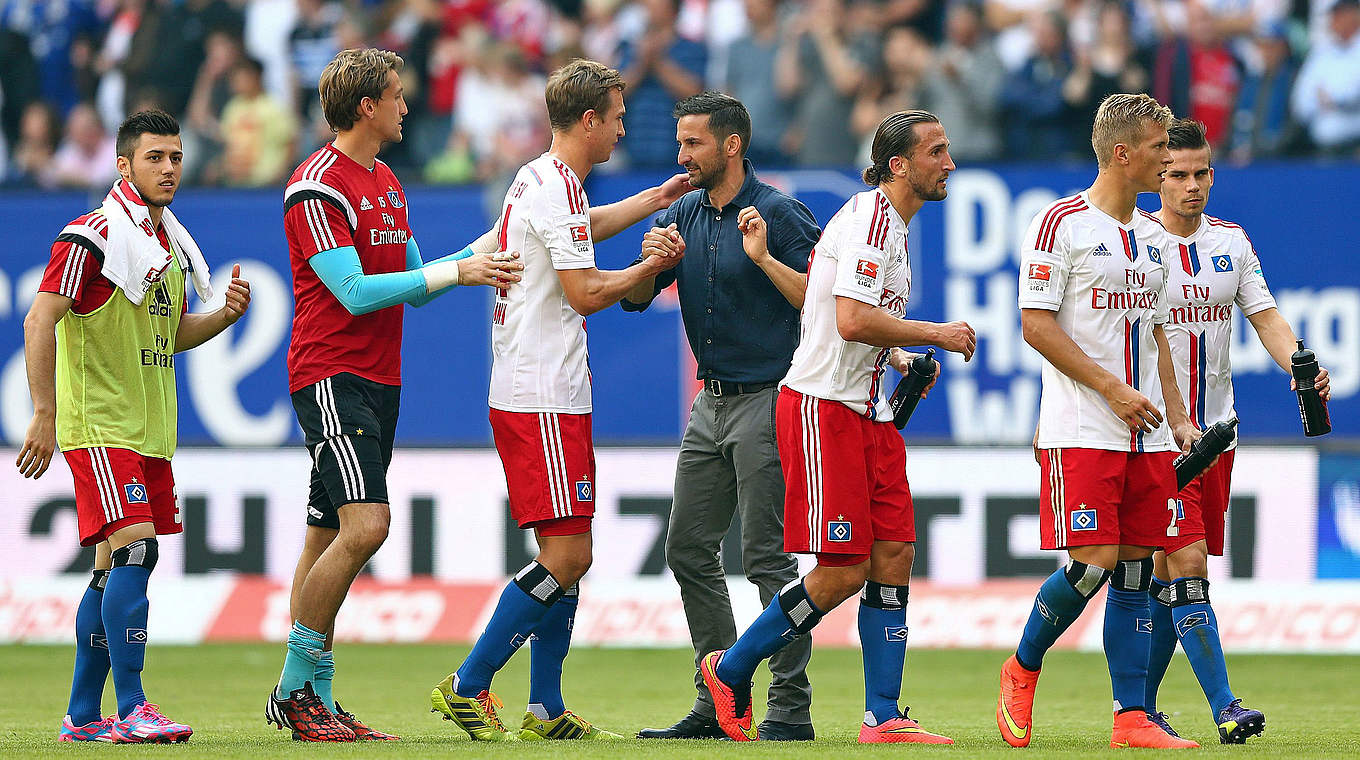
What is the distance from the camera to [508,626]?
679cm

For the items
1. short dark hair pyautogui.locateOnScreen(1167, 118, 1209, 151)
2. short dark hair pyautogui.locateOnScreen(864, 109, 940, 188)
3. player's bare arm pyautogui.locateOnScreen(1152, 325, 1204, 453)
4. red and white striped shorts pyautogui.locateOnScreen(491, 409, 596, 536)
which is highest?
short dark hair pyautogui.locateOnScreen(1167, 118, 1209, 151)

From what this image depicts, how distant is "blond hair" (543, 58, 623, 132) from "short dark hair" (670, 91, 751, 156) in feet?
1.21

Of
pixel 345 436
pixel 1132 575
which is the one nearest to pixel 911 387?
pixel 1132 575

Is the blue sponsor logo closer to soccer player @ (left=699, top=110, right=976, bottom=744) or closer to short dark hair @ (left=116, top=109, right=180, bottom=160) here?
soccer player @ (left=699, top=110, right=976, bottom=744)

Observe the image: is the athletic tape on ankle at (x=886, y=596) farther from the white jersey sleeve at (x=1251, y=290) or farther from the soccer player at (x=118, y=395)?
the soccer player at (x=118, y=395)

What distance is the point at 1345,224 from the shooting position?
511 inches

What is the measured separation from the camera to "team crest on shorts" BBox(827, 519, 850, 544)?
21.7ft

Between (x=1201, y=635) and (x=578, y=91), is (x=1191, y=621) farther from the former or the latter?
(x=578, y=91)

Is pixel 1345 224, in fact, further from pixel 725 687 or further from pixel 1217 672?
pixel 725 687

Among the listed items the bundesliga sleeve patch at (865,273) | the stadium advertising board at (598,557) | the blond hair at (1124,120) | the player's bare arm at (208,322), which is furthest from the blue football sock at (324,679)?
the stadium advertising board at (598,557)

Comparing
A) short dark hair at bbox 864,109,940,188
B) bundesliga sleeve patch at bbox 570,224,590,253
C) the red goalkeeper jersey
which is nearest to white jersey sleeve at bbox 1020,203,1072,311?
short dark hair at bbox 864,109,940,188

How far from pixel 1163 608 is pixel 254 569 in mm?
6961

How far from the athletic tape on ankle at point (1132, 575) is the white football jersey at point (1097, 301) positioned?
0.47 meters

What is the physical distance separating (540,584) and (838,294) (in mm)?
1618
